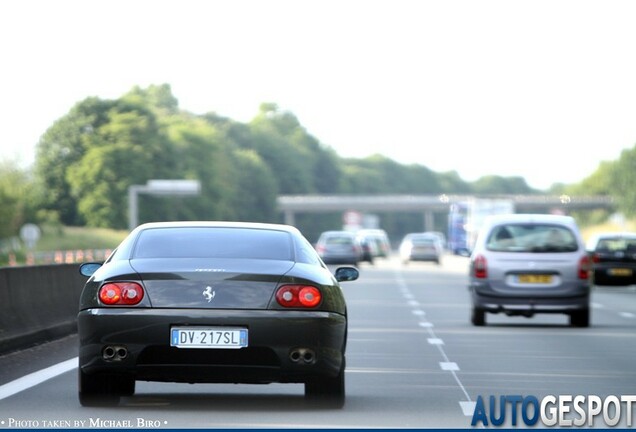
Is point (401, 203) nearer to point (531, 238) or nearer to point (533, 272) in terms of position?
point (531, 238)

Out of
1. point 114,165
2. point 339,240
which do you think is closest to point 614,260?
point 339,240

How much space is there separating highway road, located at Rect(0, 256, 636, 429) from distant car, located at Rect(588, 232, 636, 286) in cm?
1839

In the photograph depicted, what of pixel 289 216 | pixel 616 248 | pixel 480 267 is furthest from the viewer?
pixel 289 216

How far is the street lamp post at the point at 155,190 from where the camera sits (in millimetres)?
113688

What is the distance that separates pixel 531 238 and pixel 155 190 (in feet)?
303

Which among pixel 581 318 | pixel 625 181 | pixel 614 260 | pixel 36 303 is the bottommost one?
pixel 625 181

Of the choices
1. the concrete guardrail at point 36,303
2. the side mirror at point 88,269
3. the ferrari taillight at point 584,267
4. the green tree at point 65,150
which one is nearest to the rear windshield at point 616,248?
the ferrari taillight at point 584,267

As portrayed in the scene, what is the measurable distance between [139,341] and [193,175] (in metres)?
130

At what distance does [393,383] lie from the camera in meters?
13.9

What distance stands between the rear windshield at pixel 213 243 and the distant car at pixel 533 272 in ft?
39.3

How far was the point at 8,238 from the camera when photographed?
9812 cm

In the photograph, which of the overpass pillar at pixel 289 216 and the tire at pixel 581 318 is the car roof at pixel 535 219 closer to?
the tire at pixel 581 318

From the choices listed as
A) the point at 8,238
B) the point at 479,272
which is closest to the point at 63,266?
the point at 479,272

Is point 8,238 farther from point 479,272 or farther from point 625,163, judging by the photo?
point 479,272
